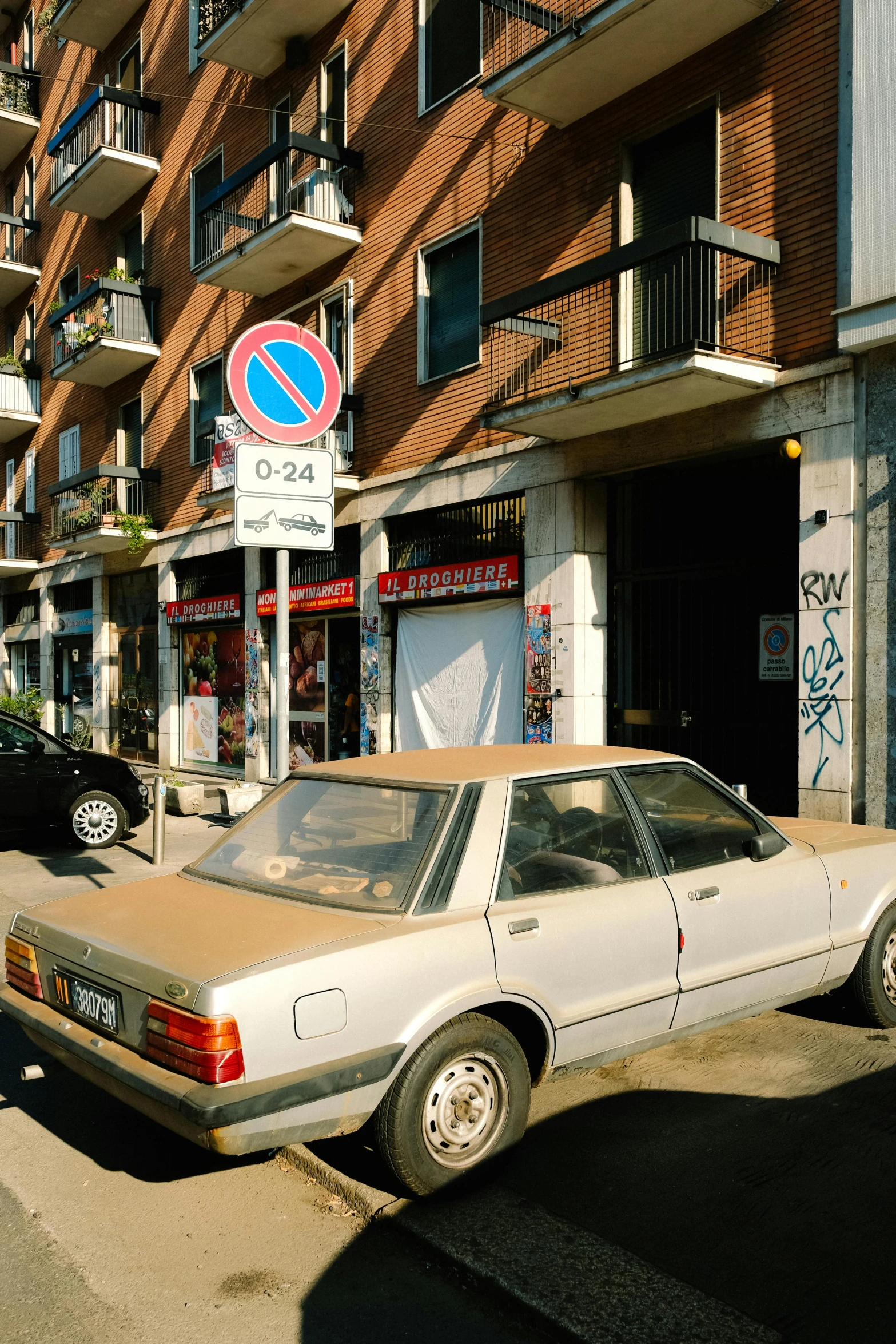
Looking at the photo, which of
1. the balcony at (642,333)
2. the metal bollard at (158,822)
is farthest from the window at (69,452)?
the metal bollard at (158,822)

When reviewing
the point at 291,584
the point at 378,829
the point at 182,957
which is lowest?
the point at 182,957

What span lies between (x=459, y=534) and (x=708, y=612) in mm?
3725

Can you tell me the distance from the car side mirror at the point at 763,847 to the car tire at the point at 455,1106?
1.44m

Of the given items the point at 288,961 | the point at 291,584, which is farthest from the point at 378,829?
the point at 291,584

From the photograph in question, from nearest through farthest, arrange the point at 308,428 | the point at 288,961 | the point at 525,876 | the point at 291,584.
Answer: the point at 288,961 < the point at 525,876 < the point at 308,428 < the point at 291,584

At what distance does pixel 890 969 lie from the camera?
17.3 feet

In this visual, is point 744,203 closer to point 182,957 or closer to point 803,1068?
point 803,1068

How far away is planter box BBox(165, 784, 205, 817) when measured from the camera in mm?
13570

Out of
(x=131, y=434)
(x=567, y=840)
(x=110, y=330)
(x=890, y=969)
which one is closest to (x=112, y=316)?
(x=110, y=330)

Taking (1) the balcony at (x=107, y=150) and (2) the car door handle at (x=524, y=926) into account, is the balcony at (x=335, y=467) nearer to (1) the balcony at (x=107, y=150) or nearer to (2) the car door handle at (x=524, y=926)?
(1) the balcony at (x=107, y=150)

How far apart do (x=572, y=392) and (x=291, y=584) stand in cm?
727

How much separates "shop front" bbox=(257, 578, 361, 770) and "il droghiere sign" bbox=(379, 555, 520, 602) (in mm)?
1014

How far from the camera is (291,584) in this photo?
16.3 metres

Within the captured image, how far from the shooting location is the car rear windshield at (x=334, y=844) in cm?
385
